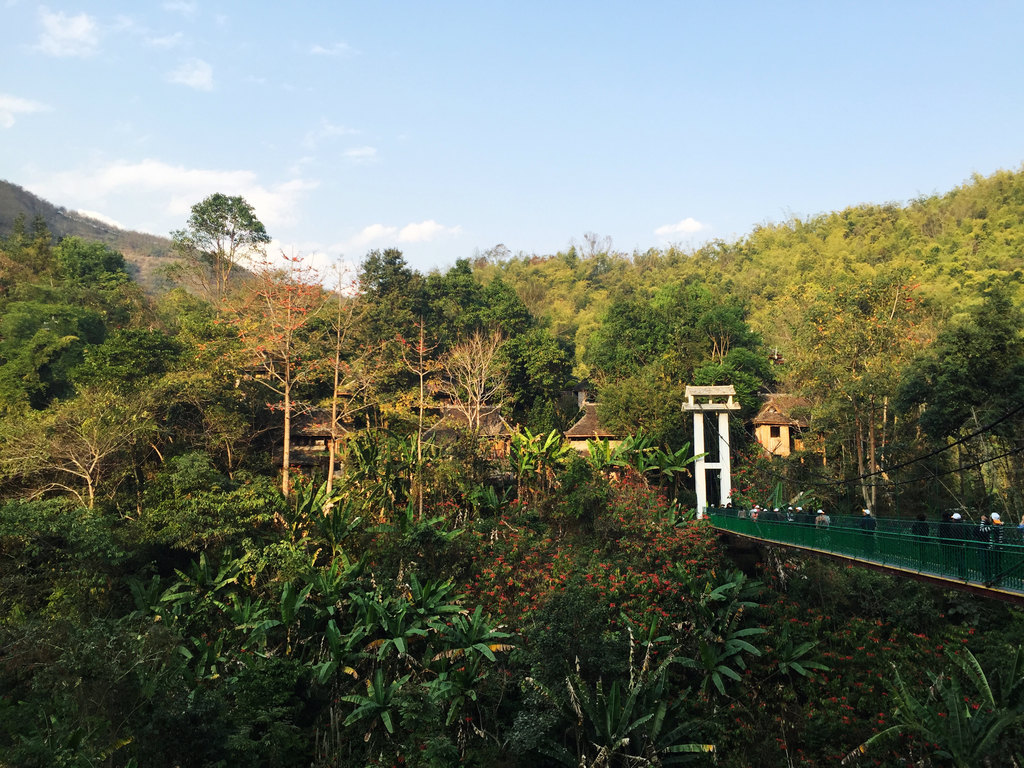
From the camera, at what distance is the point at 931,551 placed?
10.1 metres

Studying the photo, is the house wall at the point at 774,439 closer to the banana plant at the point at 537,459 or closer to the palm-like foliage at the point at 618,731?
the banana plant at the point at 537,459

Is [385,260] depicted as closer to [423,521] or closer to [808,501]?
[423,521]

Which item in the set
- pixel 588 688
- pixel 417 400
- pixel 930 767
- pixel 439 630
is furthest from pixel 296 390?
pixel 930 767

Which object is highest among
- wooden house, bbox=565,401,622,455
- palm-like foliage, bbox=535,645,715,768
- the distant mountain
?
the distant mountain

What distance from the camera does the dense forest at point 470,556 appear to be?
11961 mm

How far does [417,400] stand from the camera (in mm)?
24750

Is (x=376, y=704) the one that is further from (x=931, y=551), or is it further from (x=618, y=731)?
(x=931, y=551)

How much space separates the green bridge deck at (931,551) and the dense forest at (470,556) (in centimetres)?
201

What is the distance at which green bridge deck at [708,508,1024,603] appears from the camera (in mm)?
8578

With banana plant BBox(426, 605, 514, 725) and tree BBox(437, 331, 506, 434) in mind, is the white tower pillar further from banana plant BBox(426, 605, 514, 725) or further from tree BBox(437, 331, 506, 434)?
banana plant BBox(426, 605, 514, 725)

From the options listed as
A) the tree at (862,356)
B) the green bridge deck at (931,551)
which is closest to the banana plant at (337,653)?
the green bridge deck at (931,551)

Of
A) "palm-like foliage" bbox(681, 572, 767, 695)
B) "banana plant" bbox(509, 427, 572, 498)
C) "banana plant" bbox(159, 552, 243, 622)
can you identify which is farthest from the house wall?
"banana plant" bbox(159, 552, 243, 622)

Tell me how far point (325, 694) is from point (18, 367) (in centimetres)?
1558

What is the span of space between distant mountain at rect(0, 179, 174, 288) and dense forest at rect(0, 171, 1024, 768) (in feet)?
219
